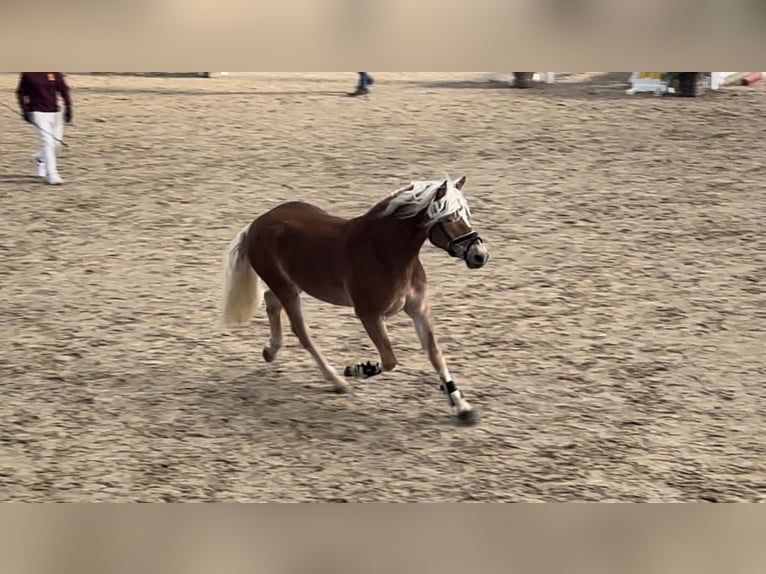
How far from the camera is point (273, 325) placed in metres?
2.72

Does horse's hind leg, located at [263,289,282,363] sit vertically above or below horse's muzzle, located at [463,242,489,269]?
below

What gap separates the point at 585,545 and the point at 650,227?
4.79ft

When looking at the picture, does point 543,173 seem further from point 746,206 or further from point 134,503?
point 134,503

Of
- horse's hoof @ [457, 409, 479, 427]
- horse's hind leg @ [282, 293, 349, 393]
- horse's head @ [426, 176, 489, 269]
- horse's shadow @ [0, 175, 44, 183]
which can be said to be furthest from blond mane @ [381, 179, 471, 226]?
horse's shadow @ [0, 175, 44, 183]

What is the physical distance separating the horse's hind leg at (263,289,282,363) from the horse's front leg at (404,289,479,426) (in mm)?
429

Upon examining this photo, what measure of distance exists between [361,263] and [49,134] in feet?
4.76

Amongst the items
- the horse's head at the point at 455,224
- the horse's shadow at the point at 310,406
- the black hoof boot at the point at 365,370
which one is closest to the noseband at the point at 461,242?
the horse's head at the point at 455,224

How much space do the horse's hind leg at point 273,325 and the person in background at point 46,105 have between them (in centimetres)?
107

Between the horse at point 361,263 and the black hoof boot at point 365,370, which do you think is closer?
the horse at point 361,263

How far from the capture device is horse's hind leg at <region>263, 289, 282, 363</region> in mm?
2682

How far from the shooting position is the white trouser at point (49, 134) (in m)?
3.13

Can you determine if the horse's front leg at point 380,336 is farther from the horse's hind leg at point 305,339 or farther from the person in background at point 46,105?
the person in background at point 46,105

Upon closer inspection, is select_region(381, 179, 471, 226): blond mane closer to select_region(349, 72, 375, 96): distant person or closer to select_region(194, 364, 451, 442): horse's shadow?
select_region(194, 364, 451, 442): horse's shadow
